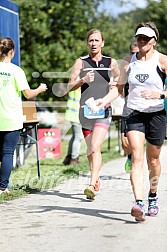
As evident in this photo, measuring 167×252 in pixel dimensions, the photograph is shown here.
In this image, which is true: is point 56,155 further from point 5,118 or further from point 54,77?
point 54,77

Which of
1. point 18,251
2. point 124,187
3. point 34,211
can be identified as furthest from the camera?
point 124,187

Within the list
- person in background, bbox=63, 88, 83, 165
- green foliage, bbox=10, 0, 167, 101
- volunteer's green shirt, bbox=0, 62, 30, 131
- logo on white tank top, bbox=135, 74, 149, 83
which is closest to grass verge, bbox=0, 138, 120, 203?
person in background, bbox=63, 88, 83, 165

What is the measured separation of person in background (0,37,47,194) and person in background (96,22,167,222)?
1767 millimetres

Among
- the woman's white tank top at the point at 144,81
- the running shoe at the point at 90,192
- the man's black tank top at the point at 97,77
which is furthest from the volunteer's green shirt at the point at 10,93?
the woman's white tank top at the point at 144,81

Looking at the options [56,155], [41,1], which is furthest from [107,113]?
[41,1]

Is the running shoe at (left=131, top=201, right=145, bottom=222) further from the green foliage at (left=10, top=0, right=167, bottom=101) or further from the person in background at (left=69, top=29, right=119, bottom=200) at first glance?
the green foliage at (left=10, top=0, right=167, bottom=101)

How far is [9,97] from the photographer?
855cm

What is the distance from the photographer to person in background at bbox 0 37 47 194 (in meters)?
8.49

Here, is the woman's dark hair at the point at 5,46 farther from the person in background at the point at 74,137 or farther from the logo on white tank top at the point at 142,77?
the person in background at the point at 74,137

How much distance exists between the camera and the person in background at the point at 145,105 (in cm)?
677

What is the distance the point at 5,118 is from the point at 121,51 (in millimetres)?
24075

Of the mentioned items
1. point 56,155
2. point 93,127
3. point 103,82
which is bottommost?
point 56,155

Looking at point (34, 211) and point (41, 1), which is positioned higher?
point (41, 1)

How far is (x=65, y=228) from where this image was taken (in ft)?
21.2
